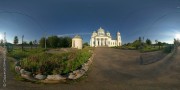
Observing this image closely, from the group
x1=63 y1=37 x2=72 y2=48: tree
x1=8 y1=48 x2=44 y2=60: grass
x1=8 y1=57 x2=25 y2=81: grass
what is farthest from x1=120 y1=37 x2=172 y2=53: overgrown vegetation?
x1=8 y1=57 x2=25 y2=81: grass

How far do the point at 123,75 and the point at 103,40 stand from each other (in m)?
0.86

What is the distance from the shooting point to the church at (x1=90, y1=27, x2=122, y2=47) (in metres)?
3.67

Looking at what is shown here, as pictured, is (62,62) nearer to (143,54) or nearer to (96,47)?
(96,47)

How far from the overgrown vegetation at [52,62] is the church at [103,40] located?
0.23 metres

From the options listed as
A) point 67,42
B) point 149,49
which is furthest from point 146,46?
point 67,42

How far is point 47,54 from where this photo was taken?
381 centimetres

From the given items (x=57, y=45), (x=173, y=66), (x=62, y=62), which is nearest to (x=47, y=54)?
(x=57, y=45)

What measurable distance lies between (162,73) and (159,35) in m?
0.85

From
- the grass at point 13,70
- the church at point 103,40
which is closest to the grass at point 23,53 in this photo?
the grass at point 13,70

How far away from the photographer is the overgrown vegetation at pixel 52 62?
395cm

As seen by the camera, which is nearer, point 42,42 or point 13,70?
point 42,42

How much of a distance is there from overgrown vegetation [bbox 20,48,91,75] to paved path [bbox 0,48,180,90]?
0.29m

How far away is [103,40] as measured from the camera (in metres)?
3.94

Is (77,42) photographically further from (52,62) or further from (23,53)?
(23,53)
